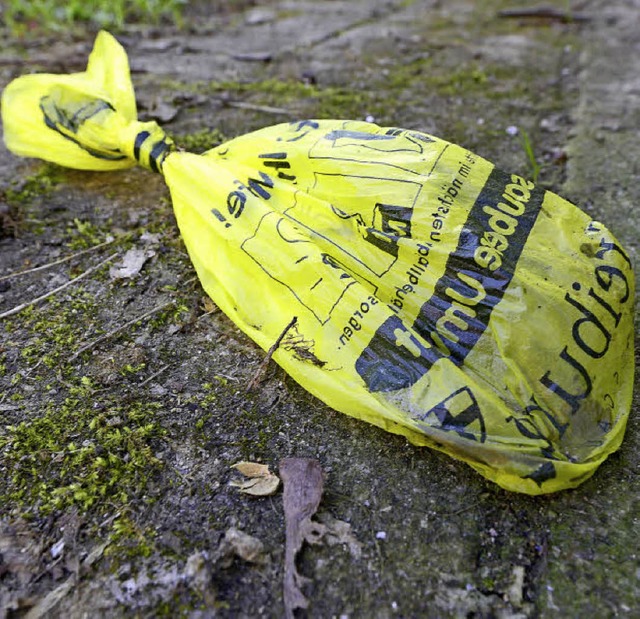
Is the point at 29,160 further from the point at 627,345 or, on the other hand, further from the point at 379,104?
the point at 627,345

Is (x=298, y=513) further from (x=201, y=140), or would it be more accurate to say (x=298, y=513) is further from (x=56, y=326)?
(x=201, y=140)

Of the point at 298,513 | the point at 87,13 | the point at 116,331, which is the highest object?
the point at 87,13

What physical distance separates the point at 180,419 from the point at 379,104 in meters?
1.84

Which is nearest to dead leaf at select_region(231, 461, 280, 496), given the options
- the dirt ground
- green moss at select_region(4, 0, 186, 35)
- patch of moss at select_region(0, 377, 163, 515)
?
the dirt ground

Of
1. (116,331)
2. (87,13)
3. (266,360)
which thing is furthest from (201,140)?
(87,13)

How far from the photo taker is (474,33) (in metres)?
3.44

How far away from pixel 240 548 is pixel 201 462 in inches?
8.9

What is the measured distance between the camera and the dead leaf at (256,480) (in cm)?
119

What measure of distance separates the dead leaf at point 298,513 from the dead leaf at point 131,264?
0.82 metres

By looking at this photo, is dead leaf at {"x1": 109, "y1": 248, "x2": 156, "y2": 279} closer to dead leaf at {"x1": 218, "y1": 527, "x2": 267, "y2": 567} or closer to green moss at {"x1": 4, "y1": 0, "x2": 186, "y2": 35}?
dead leaf at {"x1": 218, "y1": 527, "x2": 267, "y2": 567}

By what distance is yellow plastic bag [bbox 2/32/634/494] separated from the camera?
120 cm

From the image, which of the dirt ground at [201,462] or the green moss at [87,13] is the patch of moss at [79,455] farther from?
the green moss at [87,13]

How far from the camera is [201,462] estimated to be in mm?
1253

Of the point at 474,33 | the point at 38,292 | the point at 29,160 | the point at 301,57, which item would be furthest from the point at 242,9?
the point at 38,292
